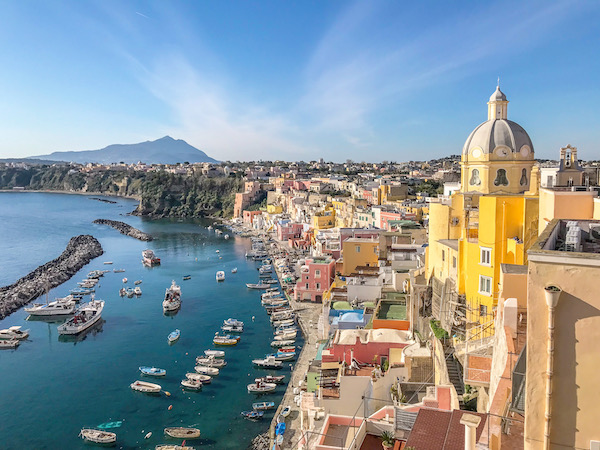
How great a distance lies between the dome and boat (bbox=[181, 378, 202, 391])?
35.4 feet

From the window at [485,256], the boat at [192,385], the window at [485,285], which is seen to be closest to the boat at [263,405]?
the boat at [192,385]

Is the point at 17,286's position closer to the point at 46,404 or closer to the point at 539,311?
the point at 46,404

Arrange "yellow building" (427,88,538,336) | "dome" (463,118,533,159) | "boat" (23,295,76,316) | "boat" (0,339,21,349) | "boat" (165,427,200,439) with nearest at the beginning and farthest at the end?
"yellow building" (427,88,538,336)
"dome" (463,118,533,159)
"boat" (165,427,200,439)
"boat" (0,339,21,349)
"boat" (23,295,76,316)

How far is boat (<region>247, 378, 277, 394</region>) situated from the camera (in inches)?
569

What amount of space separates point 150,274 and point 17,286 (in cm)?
747

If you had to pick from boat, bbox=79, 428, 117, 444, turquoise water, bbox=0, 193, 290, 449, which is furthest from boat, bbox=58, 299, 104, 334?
boat, bbox=79, 428, 117, 444

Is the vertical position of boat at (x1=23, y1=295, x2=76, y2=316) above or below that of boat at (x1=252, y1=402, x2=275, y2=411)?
above

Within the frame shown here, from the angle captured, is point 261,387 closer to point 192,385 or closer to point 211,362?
point 192,385

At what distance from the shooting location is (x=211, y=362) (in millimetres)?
16312

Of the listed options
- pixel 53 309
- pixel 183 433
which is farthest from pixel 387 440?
pixel 53 309

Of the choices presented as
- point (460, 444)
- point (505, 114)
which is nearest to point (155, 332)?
point (505, 114)

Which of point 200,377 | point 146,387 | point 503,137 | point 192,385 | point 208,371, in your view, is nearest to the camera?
point 503,137

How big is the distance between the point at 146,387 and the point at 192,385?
141 centimetres

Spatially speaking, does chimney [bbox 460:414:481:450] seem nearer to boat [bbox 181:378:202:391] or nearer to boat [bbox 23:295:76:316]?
boat [bbox 181:378:202:391]
